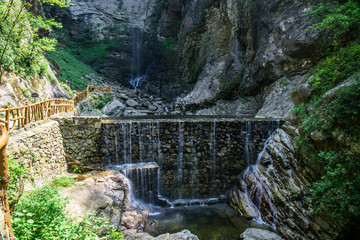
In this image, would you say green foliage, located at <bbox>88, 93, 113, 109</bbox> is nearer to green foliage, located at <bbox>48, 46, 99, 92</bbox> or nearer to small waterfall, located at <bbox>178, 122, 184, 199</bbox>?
→ green foliage, located at <bbox>48, 46, 99, 92</bbox>

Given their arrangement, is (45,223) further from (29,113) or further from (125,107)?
(125,107)

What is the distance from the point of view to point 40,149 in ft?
22.0

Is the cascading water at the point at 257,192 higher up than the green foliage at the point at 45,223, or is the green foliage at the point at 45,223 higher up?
the green foliage at the point at 45,223

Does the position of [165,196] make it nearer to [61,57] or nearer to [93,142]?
[93,142]

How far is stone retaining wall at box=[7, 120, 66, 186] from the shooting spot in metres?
5.73

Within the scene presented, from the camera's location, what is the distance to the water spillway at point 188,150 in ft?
30.0

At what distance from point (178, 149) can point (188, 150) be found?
51 cm

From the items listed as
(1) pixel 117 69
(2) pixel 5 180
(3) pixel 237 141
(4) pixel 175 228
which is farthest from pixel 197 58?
(2) pixel 5 180

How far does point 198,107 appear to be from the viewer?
26234mm

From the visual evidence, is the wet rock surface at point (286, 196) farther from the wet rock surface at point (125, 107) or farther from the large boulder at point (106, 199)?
the wet rock surface at point (125, 107)

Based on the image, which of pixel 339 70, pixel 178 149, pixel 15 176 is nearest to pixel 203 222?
pixel 178 149

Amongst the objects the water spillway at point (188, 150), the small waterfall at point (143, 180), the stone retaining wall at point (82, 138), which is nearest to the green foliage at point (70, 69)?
the stone retaining wall at point (82, 138)

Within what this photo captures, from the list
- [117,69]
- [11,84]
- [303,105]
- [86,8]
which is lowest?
[303,105]

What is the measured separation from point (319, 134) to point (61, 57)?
38055 mm
